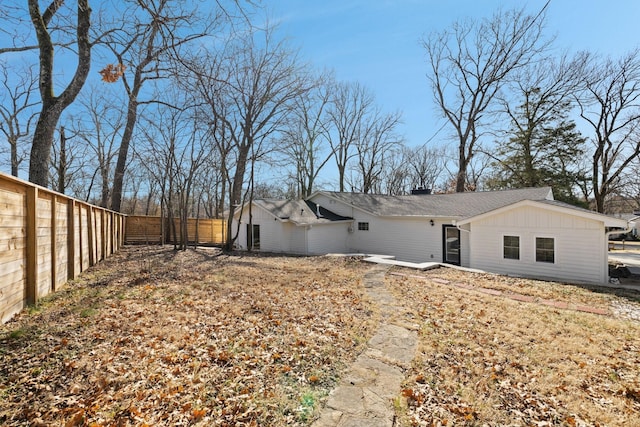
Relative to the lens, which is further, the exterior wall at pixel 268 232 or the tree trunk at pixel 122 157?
the tree trunk at pixel 122 157

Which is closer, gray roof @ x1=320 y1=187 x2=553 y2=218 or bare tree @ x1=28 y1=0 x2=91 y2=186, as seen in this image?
bare tree @ x1=28 y1=0 x2=91 y2=186

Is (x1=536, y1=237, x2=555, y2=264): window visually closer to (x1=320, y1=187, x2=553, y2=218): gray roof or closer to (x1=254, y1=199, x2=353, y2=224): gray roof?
(x1=320, y1=187, x2=553, y2=218): gray roof

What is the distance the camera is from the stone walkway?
99.4 inches

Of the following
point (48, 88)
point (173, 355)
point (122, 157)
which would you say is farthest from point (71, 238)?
point (122, 157)

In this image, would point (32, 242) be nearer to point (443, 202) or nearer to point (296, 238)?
point (296, 238)

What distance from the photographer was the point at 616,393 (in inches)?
126

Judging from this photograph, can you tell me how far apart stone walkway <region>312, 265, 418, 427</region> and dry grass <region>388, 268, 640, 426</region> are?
179 millimetres

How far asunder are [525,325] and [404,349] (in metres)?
2.69

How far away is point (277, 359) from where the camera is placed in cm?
346

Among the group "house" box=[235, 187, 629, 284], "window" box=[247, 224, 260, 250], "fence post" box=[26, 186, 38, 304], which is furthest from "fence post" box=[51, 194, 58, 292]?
"window" box=[247, 224, 260, 250]

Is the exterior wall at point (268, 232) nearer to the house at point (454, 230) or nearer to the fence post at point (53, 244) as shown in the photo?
the house at point (454, 230)

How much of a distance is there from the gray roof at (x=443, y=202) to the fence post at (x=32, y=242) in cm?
1362

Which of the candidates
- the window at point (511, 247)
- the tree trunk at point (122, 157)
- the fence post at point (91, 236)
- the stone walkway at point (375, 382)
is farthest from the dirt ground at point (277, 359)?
the tree trunk at point (122, 157)

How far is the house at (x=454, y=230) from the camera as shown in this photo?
31.9 feet
